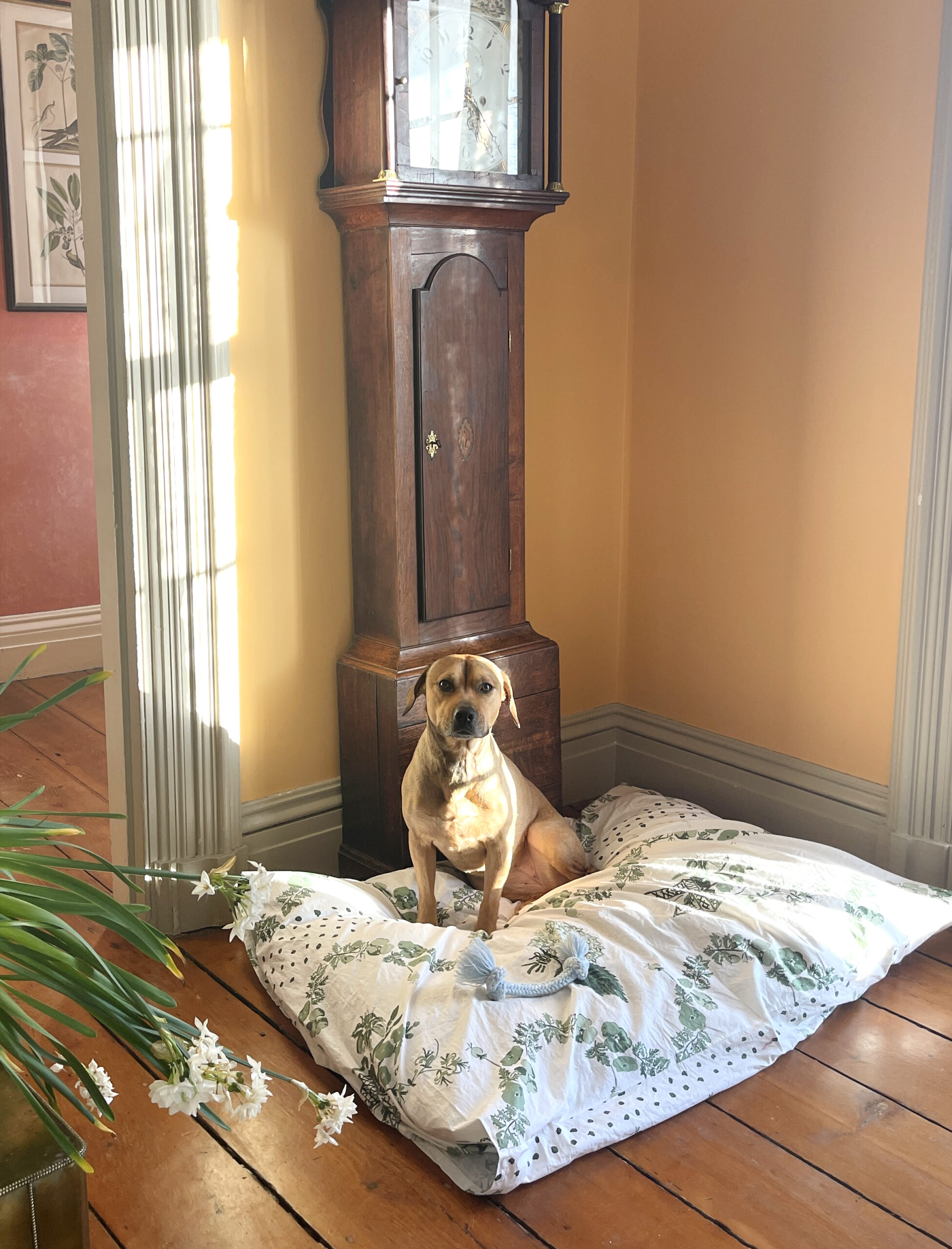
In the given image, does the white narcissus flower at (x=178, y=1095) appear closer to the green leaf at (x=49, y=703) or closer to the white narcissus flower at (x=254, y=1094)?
the white narcissus flower at (x=254, y=1094)

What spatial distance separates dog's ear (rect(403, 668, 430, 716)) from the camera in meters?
2.42

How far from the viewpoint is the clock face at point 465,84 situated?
2.40 metres

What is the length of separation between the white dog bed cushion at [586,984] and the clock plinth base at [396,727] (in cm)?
20

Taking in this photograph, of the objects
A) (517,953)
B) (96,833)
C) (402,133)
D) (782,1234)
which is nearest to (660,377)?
(402,133)

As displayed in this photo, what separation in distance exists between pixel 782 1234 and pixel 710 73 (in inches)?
99.4

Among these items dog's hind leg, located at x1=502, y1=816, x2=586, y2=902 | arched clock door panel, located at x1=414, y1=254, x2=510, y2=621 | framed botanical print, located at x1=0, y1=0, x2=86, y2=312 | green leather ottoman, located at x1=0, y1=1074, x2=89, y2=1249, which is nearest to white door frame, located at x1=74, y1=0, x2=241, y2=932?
arched clock door panel, located at x1=414, y1=254, x2=510, y2=621

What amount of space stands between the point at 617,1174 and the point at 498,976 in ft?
1.19

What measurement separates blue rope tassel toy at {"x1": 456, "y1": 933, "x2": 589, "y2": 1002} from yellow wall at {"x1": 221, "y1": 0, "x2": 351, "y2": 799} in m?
0.88

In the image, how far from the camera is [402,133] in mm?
2375

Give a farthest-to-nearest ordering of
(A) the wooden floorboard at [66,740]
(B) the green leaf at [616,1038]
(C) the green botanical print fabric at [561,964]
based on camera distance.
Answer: (A) the wooden floorboard at [66,740], (C) the green botanical print fabric at [561,964], (B) the green leaf at [616,1038]

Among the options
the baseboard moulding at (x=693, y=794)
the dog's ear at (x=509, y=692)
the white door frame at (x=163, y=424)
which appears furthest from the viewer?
the baseboard moulding at (x=693, y=794)

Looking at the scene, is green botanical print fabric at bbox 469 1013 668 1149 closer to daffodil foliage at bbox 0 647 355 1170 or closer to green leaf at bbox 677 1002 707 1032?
green leaf at bbox 677 1002 707 1032

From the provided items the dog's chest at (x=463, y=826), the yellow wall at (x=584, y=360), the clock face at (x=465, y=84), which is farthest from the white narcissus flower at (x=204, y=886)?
the yellow wall at (x=584, y=360)

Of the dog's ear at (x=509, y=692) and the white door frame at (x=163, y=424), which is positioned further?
the dog's ear at (x=509, y=692)
